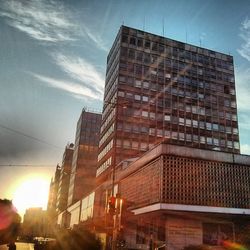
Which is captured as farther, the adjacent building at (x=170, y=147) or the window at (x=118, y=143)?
the window at (x=118, y=143)

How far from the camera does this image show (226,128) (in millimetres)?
65188

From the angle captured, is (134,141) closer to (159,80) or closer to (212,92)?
(159,80)

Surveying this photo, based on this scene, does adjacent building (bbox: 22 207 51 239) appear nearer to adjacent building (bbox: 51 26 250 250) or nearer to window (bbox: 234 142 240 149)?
adjacent building (bbox: 51 26 250 250)

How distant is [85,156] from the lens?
332 feet

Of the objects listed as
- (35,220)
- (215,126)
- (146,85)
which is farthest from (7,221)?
(35,220)

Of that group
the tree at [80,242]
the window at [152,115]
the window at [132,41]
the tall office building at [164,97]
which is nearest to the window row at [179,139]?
the tall office building at [164,97]

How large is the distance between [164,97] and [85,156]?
47074 mm

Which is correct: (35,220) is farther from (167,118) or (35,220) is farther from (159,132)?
(167,118)

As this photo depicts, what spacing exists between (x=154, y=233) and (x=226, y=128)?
143 ft

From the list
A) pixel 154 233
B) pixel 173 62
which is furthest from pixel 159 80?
pixel 154 233

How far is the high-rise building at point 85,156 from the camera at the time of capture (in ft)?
324

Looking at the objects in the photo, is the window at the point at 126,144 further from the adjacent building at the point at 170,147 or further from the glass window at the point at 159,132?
the glass window at the point at 159,132

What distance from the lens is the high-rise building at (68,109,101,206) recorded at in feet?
324

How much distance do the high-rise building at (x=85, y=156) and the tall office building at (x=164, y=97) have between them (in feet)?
115
